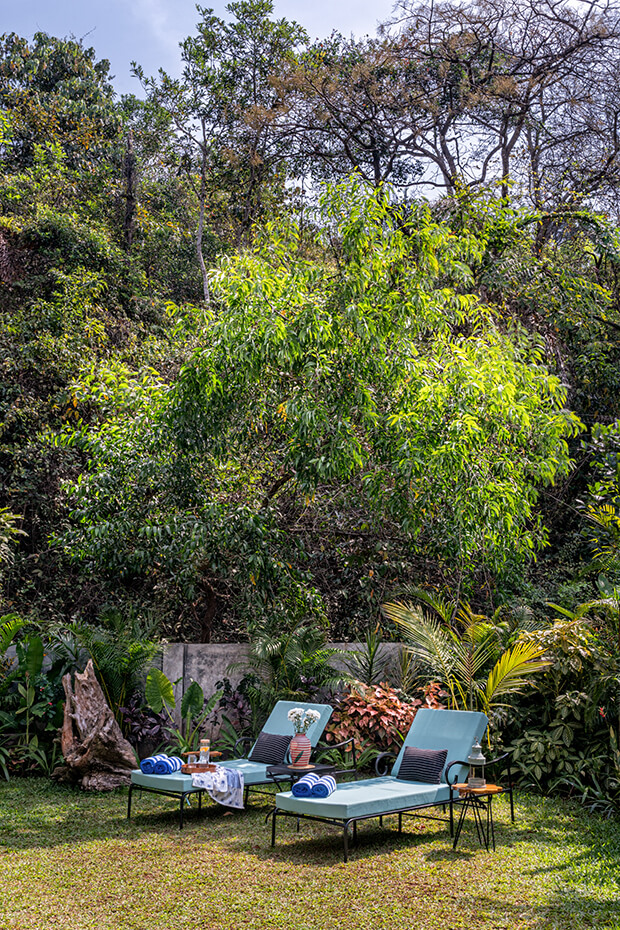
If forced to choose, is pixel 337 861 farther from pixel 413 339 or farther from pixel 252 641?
pixel 413 339

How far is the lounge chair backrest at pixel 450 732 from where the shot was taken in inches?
266

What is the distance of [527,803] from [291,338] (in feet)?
17.1

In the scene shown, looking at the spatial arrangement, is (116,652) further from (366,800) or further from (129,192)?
(129,192)

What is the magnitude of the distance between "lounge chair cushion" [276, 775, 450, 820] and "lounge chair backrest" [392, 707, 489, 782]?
0.96 feet

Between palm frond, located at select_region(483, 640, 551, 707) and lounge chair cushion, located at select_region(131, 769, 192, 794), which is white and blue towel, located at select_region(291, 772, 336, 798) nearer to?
lounge chair cushion, located at select_region(131, 769, 192, 794)

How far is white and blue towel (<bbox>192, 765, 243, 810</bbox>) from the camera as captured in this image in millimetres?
6895

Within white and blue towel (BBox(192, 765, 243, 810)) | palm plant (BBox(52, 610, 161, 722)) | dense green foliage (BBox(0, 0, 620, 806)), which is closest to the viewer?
white and blue towel (BBox(192, 765, 243, 810))


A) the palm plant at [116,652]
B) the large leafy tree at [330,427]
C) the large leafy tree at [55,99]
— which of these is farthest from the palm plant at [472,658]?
the large leafy tree at [55,99]

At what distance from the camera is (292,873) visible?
17.8 feet

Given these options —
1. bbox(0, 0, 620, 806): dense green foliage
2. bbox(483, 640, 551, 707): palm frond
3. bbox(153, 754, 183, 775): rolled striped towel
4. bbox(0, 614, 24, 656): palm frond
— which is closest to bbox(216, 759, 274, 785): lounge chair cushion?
bbox(153, 754, 183, 775): rolled striped towel

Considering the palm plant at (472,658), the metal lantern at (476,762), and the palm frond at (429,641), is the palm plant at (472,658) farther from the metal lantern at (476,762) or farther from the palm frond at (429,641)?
the metal lantern at (476,762)

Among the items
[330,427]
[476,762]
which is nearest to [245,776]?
[476,762]

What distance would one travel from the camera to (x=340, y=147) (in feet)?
48.3

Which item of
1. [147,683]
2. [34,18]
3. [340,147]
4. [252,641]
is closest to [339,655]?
[252,641]
